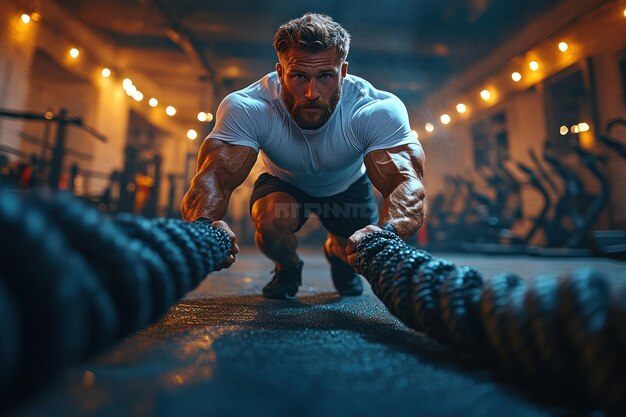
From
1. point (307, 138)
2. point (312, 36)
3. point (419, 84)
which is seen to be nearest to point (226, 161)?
point (307, 138)

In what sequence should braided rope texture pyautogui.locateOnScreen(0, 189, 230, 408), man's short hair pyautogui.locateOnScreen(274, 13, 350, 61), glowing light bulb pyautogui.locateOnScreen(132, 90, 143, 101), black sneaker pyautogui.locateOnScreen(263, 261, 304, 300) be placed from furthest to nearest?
glowing light bulb pyautogui.locateOnScreen(132, 90, 143, 101) → black sneaker pyautogui.locateOnScreen(263, 261, 304, 300) → man's short hair pyautogui.locateOnScreen(274, 13, 350, 61) → braided rope texture pyautogui.locateOnScreen(0, 189, 230, 408)

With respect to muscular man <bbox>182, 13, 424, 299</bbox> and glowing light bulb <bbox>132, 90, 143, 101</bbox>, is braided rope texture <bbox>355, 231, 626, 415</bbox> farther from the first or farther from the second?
glowing light bulb <bbox>132, 90, 143, 101</bbox>

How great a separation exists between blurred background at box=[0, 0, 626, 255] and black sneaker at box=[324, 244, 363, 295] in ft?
7.93

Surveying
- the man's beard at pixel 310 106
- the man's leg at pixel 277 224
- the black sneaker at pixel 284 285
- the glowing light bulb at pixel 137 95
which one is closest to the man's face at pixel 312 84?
the man's beard at pixel 310 106

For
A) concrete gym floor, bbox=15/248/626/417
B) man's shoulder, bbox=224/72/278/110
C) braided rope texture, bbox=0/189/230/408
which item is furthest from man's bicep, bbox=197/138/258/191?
braided rope texture, bbox=0/189/230/408

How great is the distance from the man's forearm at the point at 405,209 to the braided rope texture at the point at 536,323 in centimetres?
37

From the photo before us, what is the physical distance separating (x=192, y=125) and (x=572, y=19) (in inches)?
328

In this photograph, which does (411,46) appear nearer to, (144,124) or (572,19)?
(572,19)

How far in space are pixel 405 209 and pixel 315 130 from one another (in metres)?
0.39

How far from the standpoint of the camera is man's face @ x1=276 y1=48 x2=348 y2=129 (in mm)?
1205

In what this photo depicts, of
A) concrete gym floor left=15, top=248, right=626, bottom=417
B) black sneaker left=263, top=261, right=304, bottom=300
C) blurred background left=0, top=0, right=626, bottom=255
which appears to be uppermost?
blurred background left=0, top=0, right=626, bottom=255

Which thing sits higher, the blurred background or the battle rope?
the blurred background

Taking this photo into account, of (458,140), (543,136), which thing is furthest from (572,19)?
(458,140)

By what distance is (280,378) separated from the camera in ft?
1.69
